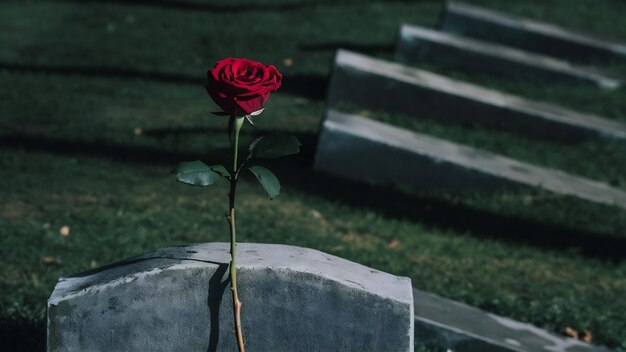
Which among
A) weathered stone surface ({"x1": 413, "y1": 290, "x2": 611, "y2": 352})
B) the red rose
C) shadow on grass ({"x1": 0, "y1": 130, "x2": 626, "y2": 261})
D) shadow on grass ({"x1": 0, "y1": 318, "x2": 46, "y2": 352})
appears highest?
the red rose

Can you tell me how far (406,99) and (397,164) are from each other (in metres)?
1.50

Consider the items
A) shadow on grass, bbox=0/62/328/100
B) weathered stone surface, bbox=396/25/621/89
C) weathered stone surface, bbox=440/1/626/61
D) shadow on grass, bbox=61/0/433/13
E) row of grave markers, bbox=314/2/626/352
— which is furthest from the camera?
shadow on grass, bbox=61/0/433/13

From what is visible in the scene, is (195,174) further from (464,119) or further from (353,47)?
(353,47)

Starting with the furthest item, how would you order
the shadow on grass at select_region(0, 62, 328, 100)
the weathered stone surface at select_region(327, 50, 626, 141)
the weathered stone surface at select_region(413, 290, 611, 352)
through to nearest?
→ the shadow on grass at select_region(0, 62, 328, 100) < the weathered stone surface at select_region(327, 50, 626, 141) < the weathered stone surface at select_region(413, 290, 611, 352)

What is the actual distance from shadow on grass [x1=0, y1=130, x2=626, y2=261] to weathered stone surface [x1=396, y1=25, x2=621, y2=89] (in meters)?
2.94

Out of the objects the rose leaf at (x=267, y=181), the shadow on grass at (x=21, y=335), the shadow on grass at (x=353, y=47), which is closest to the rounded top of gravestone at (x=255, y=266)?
the rose leaf at (x=267, y=181)

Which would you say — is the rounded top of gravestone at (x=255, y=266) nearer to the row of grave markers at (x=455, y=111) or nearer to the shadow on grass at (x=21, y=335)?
the shadow on grass at (x=21, y=335)

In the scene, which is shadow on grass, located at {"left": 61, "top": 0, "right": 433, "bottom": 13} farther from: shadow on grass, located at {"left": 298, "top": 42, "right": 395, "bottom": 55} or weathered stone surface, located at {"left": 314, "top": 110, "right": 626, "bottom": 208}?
weathered stone surface, located at {"left": 314, "top": 110, "right": 626, "bottom": 208}

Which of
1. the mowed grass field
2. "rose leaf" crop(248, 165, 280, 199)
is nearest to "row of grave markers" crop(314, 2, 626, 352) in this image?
the mowed grass field

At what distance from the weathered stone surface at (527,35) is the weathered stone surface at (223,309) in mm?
7634

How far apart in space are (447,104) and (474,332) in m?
3.81

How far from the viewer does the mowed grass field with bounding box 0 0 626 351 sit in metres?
5.05

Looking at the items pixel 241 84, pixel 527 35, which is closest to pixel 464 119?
pixel 527 35

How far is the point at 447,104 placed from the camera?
7.95 m
